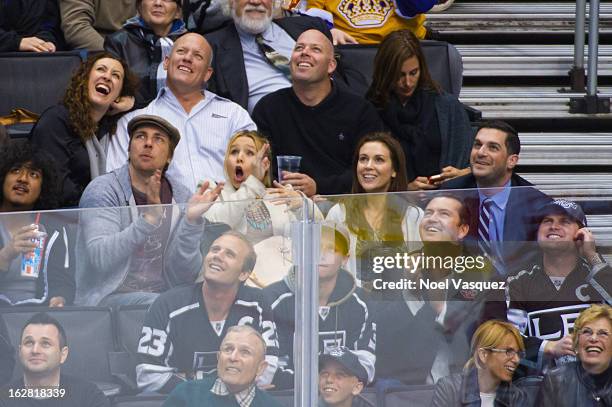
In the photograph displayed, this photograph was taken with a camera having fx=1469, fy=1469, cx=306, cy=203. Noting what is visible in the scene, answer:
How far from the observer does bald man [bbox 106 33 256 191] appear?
6.51 m

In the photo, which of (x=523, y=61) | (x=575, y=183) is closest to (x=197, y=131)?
(x=575, y=183)

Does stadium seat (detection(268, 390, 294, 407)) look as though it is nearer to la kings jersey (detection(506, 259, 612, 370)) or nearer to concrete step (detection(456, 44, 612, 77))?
la kings jersey (detection(506, 259, 612, 370))

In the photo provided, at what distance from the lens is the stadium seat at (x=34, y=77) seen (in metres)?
7.09

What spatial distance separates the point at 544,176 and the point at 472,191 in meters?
3.60

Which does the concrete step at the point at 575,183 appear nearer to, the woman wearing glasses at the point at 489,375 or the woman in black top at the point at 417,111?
the woman in black top at the point at 417,111

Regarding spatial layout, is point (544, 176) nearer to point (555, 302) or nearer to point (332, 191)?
point (332, 191)

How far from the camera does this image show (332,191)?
6465 mm

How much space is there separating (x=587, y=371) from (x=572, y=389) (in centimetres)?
7

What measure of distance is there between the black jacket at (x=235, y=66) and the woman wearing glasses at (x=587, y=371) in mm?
2964

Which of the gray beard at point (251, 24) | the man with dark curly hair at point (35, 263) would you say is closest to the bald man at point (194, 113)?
the gray beard at point (251, 24)

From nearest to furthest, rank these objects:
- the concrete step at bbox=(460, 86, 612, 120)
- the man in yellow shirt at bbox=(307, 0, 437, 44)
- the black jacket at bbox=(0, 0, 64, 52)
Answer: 1. the black jacket at bbox=(0, 0, 64, 52)
2. the man in yellow shirt at bbox=(307, 0, 437, 44)
3. the concrete step at bbox=(460, 86, 612, 120)

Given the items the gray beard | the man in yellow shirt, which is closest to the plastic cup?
the gray beard

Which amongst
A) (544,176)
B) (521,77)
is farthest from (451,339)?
(521,77)

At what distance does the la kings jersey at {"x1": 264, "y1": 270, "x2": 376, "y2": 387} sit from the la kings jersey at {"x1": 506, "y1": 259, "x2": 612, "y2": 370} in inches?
16.9
